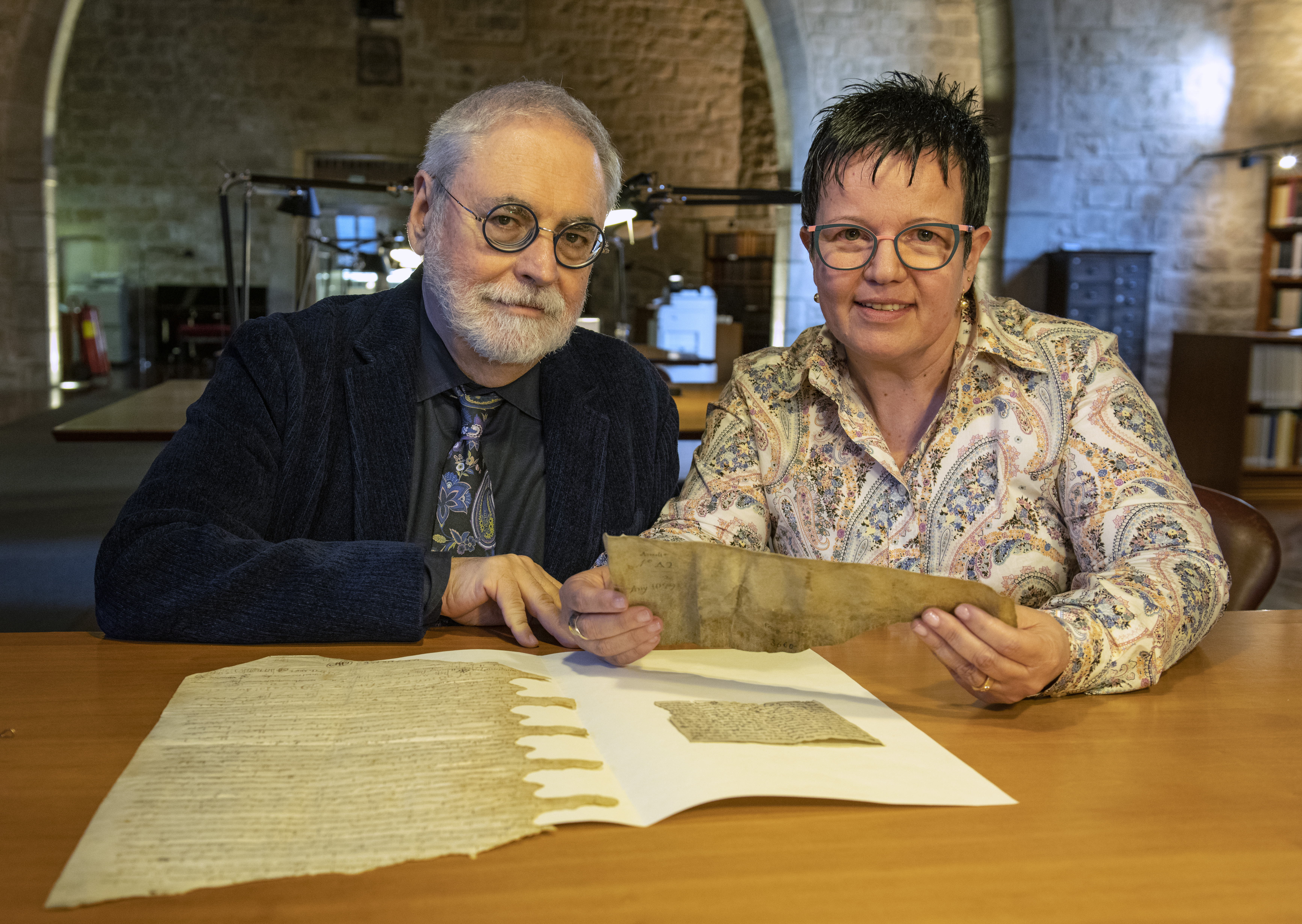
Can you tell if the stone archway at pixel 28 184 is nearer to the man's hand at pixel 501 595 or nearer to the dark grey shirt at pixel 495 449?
the dark grey shirt at pixel 495 449

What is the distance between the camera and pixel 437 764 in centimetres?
87

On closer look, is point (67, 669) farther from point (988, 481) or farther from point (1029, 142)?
point (1029, 142)

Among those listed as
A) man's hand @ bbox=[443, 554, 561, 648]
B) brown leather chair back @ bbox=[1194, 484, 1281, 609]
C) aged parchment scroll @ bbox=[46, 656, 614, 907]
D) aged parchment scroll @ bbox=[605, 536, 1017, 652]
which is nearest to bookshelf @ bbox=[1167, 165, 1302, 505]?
brown leather chair back @ bbox=[1194, 484, 1281, 609]

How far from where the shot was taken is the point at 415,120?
13781 mm

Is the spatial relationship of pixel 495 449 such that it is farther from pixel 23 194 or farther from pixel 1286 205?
pixel 1286 205

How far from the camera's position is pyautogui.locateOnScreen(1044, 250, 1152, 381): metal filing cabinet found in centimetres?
807

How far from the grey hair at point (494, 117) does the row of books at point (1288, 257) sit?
28.3 feet

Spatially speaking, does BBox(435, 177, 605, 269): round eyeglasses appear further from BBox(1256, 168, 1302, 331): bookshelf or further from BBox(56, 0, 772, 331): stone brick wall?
BBox(56, 0, 772, 331): stone brick wall

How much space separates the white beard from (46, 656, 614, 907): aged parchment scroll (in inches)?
25.7

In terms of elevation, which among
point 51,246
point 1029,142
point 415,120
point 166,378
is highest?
point 415,120

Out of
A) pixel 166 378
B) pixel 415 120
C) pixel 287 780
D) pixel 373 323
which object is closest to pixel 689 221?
pixel 415 120

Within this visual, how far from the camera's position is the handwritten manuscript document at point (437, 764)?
74cm

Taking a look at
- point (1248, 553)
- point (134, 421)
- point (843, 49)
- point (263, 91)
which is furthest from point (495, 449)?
point (263, 91)

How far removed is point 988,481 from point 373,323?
3.13 ft
